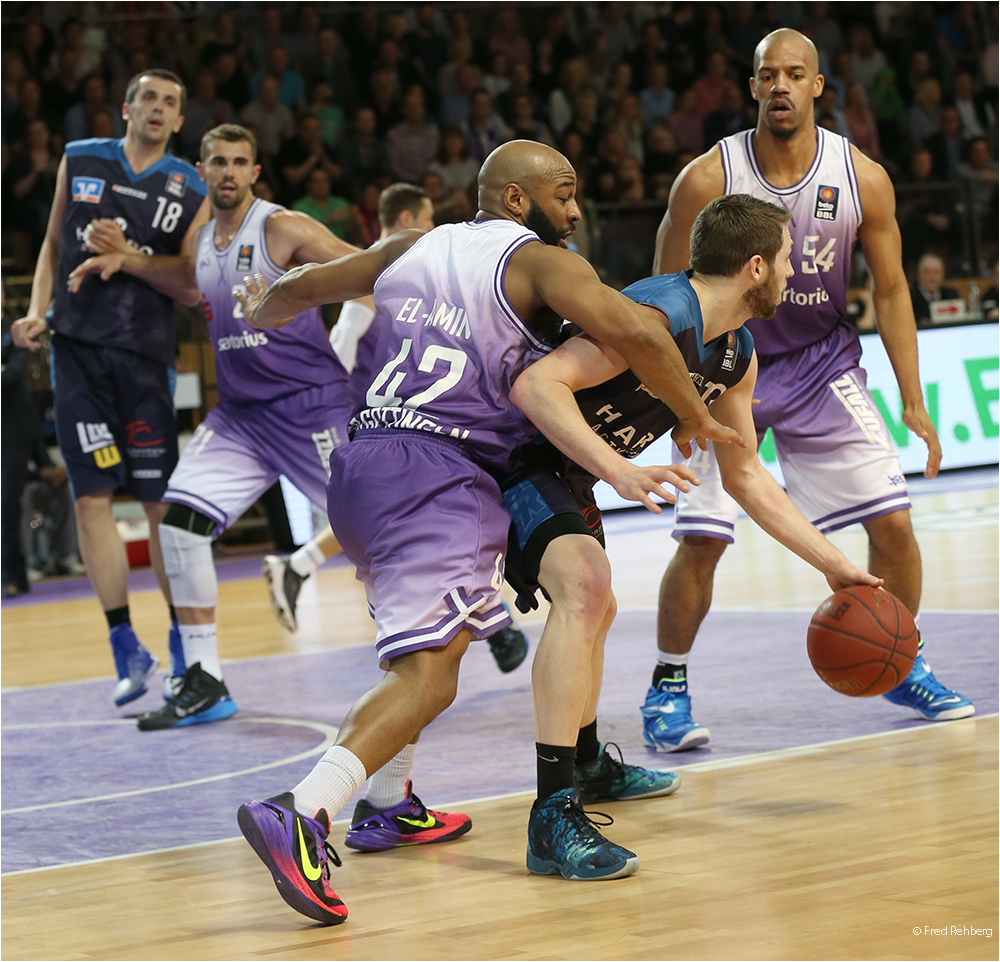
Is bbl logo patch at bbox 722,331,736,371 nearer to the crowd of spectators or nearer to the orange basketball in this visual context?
the orange basketball

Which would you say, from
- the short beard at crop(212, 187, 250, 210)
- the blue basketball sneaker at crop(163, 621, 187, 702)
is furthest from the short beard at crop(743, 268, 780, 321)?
the blue basketball sneaker at crop(163, 621, 187, 702)

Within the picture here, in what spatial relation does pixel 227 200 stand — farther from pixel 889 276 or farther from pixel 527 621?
pixel 527 621

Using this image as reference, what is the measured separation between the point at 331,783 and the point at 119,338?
390cm

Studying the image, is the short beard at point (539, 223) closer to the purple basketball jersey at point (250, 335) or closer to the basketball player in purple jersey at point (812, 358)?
the basketball player in purple jersey at point (812, 358)

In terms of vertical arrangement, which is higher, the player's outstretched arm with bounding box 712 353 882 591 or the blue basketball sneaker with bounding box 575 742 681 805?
the player's outstretched arm with bounding box 712 353 882 591

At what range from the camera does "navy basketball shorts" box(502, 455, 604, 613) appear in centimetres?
403

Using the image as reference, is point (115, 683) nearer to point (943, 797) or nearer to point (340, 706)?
point (340, 706)

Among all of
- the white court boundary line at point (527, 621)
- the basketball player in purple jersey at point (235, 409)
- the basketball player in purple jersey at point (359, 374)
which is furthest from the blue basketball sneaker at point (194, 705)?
the white court boundary line at point (527, 621)

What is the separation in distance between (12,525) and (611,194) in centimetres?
693

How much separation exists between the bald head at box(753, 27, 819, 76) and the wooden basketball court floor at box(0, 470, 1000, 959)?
2.32m

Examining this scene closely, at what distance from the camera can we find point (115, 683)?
301 inches

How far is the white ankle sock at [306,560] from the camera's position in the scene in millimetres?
7902

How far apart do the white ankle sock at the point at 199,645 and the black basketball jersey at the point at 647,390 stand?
2715 millimetres

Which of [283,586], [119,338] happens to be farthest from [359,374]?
[119,338]
